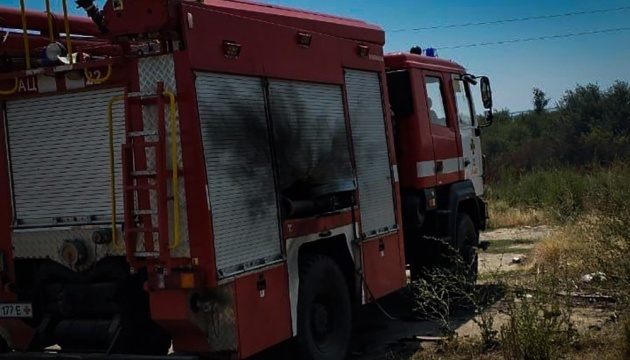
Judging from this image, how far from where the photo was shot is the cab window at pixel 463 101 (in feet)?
31.8

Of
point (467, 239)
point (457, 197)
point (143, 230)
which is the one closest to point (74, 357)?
point (143, 230)

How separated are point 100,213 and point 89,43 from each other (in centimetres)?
197

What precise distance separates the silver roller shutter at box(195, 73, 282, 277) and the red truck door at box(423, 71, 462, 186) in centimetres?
369

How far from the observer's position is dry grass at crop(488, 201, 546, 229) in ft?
58.2

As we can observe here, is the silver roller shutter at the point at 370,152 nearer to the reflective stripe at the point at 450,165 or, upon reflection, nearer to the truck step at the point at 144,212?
the reflective stripe at the point at 450,165

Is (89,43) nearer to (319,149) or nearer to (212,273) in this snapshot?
(319,149)

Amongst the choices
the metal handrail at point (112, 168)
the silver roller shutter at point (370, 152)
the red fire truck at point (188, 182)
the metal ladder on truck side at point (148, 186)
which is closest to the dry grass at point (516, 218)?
the silver roller shutter at point (370, 152)

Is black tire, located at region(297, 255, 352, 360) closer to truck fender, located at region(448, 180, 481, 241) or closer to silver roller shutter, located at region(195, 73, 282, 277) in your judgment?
silver roller shutter, located at region(195, 73, 282, 277)

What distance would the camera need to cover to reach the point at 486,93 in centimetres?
1003

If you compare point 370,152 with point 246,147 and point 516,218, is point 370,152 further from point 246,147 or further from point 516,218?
point 516,218

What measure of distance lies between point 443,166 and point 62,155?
492 cm

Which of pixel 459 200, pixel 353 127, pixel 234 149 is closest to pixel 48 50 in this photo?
pixel 234 149

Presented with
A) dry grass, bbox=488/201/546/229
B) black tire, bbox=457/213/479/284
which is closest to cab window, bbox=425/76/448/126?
black tire, bbox=457/213/479/284

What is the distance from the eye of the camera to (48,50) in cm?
555
